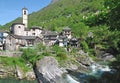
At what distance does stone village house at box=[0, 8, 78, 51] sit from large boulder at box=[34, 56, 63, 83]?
4133 centimetres

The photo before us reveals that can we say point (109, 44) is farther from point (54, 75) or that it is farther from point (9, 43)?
point (54, 75)

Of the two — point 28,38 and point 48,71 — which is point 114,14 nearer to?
point 48,71

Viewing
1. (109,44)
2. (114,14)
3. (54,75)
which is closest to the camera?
(114,14)

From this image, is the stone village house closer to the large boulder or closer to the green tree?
the large boulder

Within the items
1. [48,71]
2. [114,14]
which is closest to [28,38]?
[48,71]

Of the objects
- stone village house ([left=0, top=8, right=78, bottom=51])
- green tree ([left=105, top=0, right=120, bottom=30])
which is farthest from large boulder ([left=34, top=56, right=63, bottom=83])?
stone village house ([left=0, top=8, right=78, bottom=51])

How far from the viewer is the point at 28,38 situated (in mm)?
103375

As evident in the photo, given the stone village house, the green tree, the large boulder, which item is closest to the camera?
the green tree

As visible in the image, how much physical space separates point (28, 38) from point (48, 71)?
168ft

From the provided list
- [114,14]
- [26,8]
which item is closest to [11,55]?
[26,8]

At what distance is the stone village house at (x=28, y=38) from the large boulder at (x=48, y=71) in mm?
41333

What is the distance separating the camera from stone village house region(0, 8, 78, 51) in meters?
97.7

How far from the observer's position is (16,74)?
2872 inches

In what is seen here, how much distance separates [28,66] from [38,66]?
1911 cm
